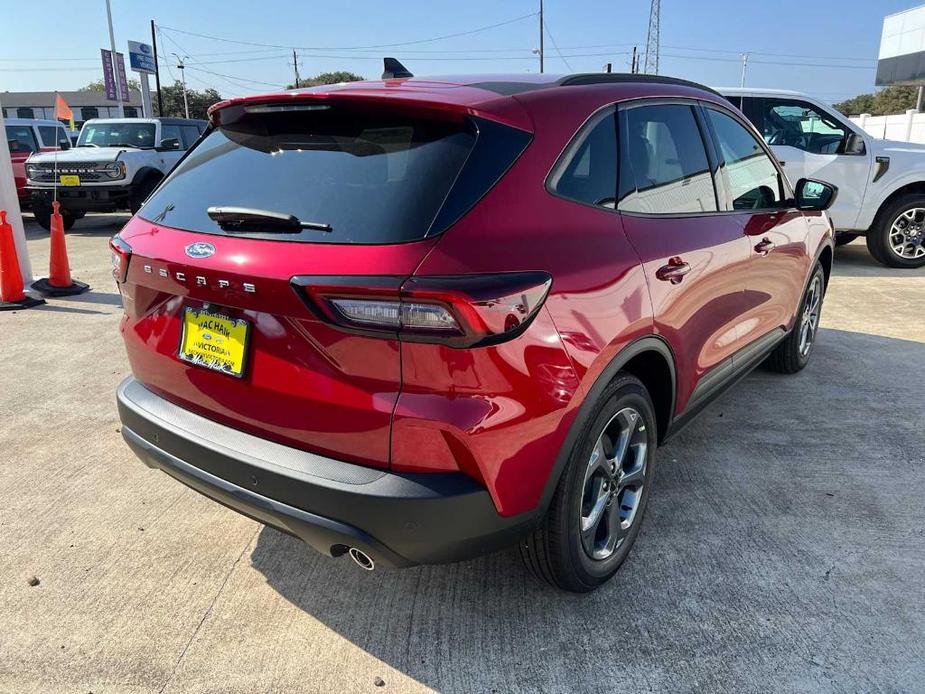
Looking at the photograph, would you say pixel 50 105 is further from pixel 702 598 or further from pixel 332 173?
pixel 702 598

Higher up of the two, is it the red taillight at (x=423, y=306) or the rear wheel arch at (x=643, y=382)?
the red taillight at (x=423, y=306)

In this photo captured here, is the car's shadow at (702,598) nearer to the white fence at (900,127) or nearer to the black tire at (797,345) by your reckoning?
the black tire at (797,345)

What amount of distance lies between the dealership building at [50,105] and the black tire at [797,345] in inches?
2832

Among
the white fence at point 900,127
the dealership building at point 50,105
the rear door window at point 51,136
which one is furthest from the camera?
the dealership building at point 50,105

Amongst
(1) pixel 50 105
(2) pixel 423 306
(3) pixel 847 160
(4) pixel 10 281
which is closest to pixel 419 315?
(2) pixel 423 306

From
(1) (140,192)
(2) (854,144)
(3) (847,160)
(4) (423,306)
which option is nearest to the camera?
(4) (423,306)

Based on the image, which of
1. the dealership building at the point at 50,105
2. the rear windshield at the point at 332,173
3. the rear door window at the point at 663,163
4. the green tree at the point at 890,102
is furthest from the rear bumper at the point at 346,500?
the dealership building at the point at 50,105

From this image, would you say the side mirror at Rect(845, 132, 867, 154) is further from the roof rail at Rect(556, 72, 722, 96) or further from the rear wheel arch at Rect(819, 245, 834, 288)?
the roof rail at Rect(556, 72, 722, 96)

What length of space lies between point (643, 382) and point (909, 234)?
751 centimetres

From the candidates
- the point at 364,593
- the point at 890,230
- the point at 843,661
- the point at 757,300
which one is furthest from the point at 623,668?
the point at 890,230

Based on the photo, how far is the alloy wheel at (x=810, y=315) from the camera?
476 cm

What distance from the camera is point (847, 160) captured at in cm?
823

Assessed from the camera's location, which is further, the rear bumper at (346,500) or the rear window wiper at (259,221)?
the rear window wiper at (259,221)

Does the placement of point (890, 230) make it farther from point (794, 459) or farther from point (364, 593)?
point (364, 593)
